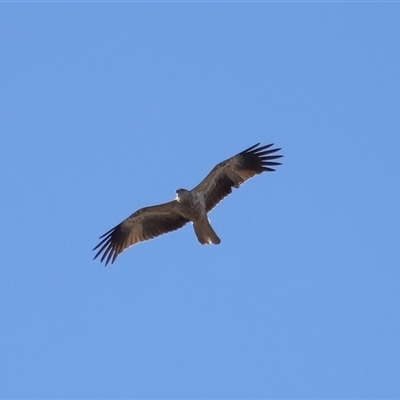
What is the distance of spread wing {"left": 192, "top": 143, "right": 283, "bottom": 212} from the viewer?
23016 mm

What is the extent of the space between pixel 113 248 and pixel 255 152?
3589mm

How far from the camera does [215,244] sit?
2256 centimetres

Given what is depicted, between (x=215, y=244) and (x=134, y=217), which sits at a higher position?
(x=134, y=217)

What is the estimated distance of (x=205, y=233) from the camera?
2266 cm

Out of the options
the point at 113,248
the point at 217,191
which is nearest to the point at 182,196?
the point at 217,191

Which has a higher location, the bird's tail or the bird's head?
the bird's head

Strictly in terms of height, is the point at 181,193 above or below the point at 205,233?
above

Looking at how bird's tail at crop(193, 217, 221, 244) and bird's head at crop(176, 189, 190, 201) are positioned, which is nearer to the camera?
bird's tail at crop(193, 217, 221, 244)

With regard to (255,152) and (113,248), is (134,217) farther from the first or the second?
(255,152)

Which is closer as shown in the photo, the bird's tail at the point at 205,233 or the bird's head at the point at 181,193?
the bird's tail at the point at 205,233

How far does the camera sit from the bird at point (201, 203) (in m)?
22.8

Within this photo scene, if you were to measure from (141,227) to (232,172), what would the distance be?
2284 mm

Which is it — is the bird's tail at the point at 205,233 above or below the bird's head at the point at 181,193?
below

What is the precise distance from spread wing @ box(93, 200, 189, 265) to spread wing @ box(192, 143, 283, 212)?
670 millimetres
